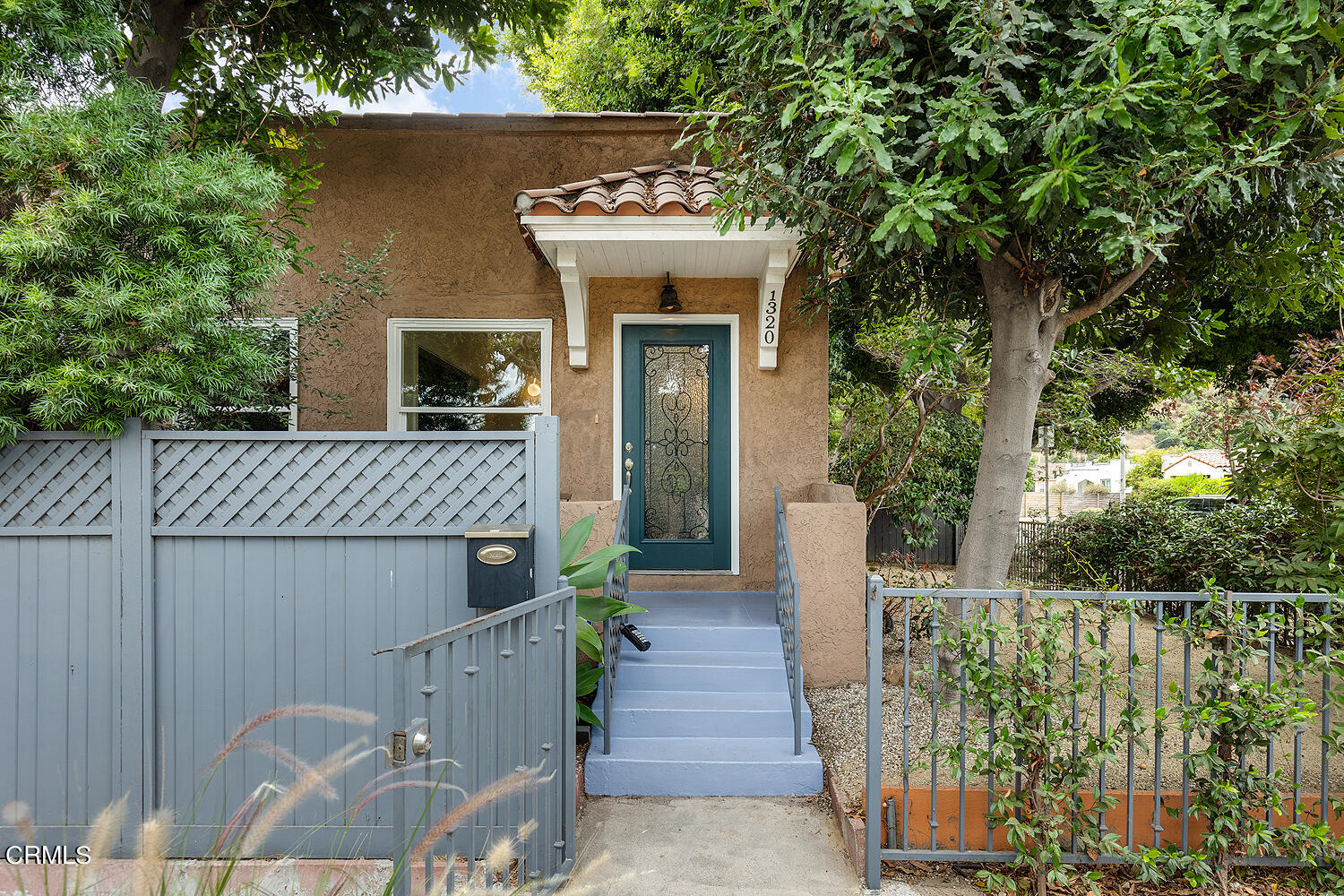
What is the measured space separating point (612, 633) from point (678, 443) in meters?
1.92

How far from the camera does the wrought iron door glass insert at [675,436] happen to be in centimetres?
526

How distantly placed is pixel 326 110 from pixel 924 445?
26.0ft

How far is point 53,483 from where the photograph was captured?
2830 mm

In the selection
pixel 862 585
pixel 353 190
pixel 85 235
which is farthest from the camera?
pixel 353 190

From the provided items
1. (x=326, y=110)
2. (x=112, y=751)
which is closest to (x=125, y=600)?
(x=112, y=751)

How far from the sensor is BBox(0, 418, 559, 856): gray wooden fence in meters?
2.83

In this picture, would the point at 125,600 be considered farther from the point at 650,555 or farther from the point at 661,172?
the point at 661,172

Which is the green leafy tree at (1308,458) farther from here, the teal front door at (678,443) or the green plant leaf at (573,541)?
the green plant leaf at (573,541)

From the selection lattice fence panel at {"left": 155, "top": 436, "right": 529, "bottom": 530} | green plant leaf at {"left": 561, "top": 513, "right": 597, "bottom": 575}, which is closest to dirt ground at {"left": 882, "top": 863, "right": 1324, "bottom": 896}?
green plant leaf at {"left": 561, "top": 513, "right": 597, "bottom": 575}

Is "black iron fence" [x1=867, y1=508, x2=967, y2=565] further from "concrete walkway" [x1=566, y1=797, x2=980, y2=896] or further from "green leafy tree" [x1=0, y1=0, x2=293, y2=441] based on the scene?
"green leafy tree" [x1=0, y1=0, x2=293, y2=441]

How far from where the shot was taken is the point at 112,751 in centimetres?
282

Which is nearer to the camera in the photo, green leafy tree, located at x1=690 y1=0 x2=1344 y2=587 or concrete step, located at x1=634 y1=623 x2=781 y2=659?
green leafy tree, located at x1=690 y1=0 x2=1344 y2=587

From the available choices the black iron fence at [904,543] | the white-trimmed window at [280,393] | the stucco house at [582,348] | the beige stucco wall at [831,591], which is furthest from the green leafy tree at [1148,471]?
the white-trimmed window at [280,393]

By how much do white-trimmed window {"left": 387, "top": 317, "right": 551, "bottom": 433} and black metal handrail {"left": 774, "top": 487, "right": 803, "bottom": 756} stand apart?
217 centimetres
